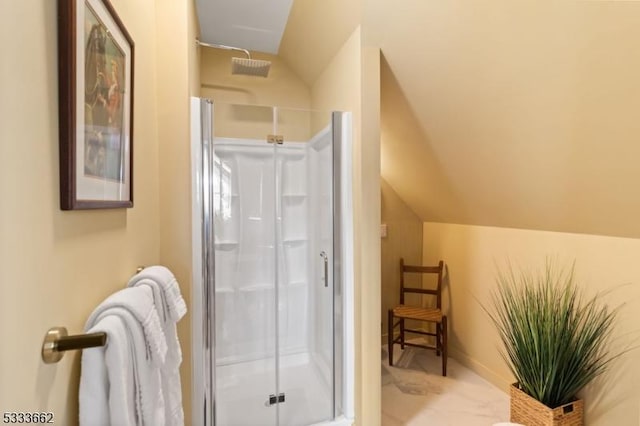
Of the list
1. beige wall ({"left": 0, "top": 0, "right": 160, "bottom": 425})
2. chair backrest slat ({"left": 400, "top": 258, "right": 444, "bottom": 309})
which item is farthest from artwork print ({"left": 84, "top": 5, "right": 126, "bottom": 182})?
chair backrest slat ({"left": 400, "top": 258, "right": 444, "bottom": 309})

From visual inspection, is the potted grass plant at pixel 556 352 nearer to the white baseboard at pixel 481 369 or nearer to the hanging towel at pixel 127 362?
the white baseboard at pixel 481 369

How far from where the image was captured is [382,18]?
1513 millimetres

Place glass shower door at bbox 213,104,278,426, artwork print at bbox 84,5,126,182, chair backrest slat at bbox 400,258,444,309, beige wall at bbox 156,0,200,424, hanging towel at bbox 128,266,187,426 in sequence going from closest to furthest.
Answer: artwork print at bbox 84,5,126,182
hanging towel at bbox 128,266,187,426
beige wall at bbox 156,0,200,424
glass shower door at bbox 213,104,278,426
chair backrest slat at bbox 400,258,444,309

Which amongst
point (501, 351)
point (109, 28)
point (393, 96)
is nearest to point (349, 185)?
point (393, 96)

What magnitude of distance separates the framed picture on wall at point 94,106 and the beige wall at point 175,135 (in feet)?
1.35

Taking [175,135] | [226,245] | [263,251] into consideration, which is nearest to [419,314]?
[263,251]

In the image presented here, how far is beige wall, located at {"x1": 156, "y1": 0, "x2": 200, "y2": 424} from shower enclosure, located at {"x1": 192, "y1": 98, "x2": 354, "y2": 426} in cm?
17

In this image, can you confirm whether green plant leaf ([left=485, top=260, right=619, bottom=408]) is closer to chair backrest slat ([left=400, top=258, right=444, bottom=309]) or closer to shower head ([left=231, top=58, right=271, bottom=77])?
chair backrest slat ([left=400, top=258, right=444, bottom=309])

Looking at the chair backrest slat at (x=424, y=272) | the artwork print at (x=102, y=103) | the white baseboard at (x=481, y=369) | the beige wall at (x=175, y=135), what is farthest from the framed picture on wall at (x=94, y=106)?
the white baseboard at (x=481, y=369)

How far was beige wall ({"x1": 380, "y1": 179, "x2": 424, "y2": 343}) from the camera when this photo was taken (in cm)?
291

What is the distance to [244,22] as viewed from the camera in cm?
211

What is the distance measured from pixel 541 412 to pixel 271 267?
179 cm

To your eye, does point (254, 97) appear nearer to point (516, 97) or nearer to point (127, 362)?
point (516, 97)

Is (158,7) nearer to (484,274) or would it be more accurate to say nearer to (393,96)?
(393,96)
